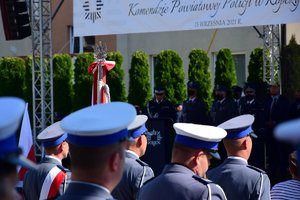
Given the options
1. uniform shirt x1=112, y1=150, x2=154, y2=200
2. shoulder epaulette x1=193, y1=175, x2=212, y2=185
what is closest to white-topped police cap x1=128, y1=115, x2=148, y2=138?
uniform shirt x1=112, y1=150, x2=154, y2=200

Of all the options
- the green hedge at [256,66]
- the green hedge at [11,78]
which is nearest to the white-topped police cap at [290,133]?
the green hedge at [256,66]

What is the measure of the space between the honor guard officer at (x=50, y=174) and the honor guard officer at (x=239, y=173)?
111 cm

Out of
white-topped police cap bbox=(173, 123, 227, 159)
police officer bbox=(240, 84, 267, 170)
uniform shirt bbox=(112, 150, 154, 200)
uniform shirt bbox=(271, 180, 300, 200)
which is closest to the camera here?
white-topped police cap bbox=(173, 123, 227, 159)

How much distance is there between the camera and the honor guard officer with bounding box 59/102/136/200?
9.53ft

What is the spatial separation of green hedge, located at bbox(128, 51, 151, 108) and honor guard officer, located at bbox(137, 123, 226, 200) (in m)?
13.7

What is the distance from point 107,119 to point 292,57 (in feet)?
41.0

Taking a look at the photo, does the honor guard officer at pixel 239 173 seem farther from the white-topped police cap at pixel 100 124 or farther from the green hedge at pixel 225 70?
the green hedge at pixel 225 70

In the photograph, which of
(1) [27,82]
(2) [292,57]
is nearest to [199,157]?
(2) [292,57]

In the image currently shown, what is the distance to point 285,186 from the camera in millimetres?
4949

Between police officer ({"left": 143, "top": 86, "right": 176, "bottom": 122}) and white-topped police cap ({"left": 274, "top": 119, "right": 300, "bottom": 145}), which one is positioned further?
police officer ({"left": 143, "top": 86, "right": 176, "bottom": 122})

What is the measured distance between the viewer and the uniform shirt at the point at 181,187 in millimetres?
4309

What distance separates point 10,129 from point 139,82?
16430 millimetres

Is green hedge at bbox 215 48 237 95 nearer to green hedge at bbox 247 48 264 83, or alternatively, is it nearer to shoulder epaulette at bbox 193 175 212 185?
green hedge at bbox 247 48 264 83

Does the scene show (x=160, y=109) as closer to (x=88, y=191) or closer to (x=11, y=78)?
(x=11, y=78)
